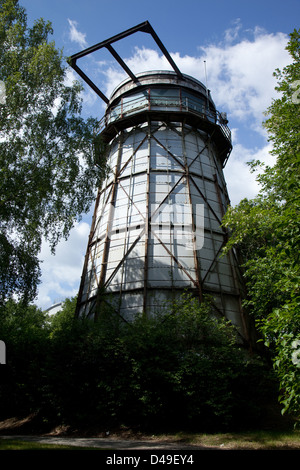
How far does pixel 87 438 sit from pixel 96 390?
1.38m

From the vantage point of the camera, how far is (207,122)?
65.5 feet

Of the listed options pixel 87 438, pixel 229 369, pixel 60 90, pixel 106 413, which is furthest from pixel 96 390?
pixel 60 90

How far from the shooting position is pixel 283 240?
5.89 meters

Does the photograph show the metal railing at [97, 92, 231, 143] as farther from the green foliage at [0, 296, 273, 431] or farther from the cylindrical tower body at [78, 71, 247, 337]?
the green foliage at [0, 296, 273, 431]

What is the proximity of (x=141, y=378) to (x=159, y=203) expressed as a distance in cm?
935

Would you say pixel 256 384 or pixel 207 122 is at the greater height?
pixel 207 122

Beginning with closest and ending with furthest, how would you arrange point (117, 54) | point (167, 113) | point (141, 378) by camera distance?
1. point (141, 378)
2. point (167, 113)
3. point (117, 54)

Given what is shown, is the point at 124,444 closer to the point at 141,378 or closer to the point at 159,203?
the point at 141,378

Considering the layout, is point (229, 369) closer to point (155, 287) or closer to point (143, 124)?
point (155, 287)

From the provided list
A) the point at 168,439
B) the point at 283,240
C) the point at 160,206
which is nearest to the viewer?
the point at 283,240

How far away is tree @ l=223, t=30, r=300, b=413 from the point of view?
4875mm

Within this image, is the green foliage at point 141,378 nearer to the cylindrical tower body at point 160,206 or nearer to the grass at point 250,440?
the grass at point 250,440

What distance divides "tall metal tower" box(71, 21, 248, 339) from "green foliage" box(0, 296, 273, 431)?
2966 mm

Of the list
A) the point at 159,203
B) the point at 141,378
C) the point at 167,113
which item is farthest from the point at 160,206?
the point at 141,378
